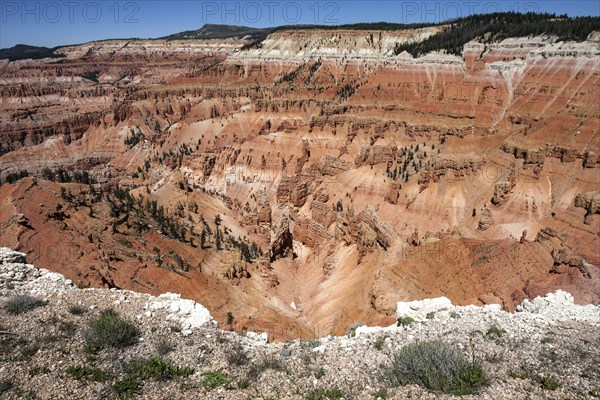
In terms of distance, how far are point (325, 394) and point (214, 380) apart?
330 cm

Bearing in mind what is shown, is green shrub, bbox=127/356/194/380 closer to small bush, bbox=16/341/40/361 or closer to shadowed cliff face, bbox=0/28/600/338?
small bush, bbox=16/341/40/361

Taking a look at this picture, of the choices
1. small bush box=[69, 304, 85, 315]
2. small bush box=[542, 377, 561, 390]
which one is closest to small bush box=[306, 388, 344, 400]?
small bush box=[542, 377, 561, 390]

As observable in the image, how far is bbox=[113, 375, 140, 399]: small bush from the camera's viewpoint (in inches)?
447

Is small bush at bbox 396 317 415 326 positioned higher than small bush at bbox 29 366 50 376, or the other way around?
small bush at bbox 29 366 50 376

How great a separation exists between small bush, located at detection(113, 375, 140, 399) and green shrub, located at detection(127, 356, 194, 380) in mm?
317

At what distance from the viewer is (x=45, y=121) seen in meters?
128

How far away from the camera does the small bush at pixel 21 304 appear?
14609 millimetres

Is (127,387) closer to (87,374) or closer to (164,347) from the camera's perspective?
(87,374)

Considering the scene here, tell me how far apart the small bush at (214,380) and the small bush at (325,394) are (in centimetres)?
254

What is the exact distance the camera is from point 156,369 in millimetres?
12398

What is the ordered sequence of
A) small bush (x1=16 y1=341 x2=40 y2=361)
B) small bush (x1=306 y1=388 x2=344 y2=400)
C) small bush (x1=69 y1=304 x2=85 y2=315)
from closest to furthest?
1. small bush (x1=306 y1=388 x2=344 y2=400)
2. small bush (x1=16 y1=341 x2=40 y2=361)
3. small bush (x1=69 y1=304 x2=85 y2=315)

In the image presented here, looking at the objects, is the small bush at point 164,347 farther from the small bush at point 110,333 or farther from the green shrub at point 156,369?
the small bush at point 110,333

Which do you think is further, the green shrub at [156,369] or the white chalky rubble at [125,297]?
the white chalky rubble at [125,297]

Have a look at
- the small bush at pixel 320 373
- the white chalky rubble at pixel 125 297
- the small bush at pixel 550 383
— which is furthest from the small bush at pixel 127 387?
the small bush at pixel 550 383
